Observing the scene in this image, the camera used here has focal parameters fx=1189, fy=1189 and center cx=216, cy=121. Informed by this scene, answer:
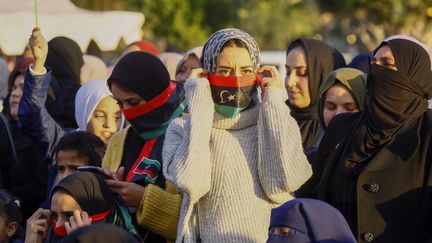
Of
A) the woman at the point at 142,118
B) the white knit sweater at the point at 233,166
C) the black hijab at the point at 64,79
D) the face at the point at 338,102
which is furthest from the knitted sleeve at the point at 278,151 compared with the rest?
the black hijab at the point at 64,79

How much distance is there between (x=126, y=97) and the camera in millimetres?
5930

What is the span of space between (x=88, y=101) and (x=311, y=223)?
3248 millimetres

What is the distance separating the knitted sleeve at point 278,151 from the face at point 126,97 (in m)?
0.99

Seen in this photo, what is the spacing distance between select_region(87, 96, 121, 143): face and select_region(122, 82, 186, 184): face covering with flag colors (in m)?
1.69

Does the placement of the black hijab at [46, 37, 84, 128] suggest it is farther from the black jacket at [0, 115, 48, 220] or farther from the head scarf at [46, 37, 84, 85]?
the black jacket at [0, 115, 48, 220]

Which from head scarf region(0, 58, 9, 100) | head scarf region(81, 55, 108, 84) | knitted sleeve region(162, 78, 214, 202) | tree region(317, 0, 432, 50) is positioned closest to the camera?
knitted sleeve region(162, 78, 214, 202)

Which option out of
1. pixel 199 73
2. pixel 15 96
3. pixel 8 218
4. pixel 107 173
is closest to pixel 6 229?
pixel 8 218

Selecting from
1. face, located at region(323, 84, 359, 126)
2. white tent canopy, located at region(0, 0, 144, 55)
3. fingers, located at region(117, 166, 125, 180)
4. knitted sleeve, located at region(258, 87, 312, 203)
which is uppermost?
knitted sleeve, located at region(258, 87, 312, 203)

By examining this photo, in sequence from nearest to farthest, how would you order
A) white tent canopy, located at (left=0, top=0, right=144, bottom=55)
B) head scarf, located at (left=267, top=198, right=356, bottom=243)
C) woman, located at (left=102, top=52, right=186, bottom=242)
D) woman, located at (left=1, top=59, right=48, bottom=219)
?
head scarf, located at (left=267, top=198, right=356, bottom=243)
woman, located at (left=102, top=52, right=186, bottom=242)
woman, located at (left=1, top=59, right=48, bottom=219)
white tent canopy, located at (left=0, top=0, right=144, bottom=55)

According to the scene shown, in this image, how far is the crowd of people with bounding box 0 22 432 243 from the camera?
5023 millimetres

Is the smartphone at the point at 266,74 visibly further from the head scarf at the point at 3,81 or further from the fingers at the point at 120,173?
the head scarf at the point at 3,81

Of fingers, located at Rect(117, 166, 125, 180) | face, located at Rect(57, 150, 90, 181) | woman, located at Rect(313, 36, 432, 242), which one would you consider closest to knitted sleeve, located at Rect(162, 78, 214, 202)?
fingers, located at Rect(117, 166, 125, 180)

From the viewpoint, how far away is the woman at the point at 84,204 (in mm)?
5441

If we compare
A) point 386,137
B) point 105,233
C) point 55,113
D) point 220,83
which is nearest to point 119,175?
point 220,83
